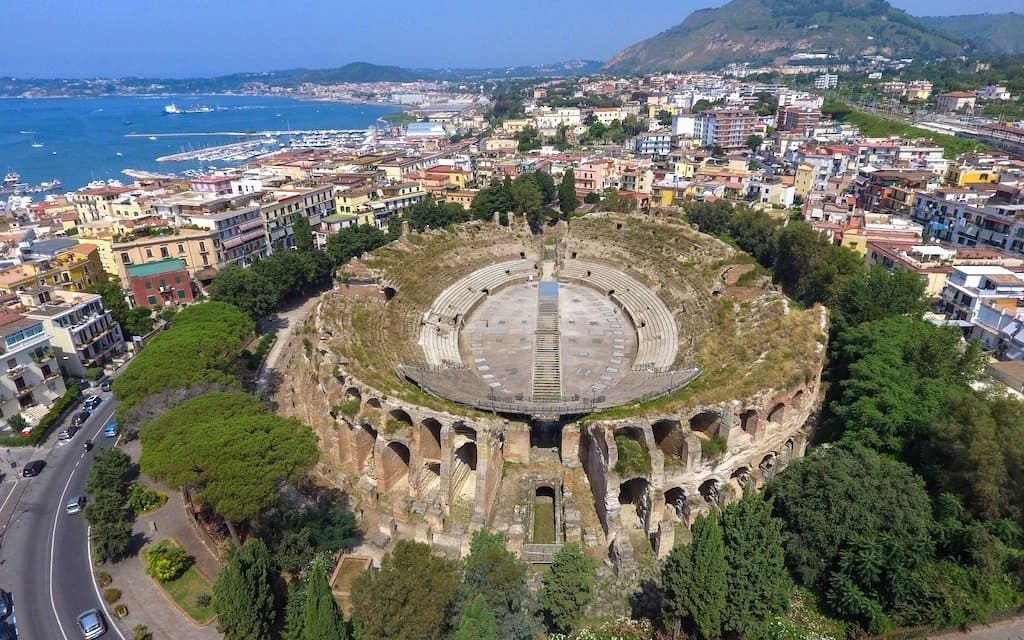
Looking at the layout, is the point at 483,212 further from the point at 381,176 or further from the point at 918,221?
the point at 918,221

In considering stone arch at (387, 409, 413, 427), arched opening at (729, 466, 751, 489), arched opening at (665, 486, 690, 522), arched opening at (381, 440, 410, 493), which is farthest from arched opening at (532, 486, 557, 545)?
arched opening at (729, 466, 751, 489)

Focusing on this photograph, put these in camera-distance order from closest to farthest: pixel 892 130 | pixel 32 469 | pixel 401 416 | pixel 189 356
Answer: pixel 401 416 < pixel 32 469 < pixel 189 356 < pixel 892 130

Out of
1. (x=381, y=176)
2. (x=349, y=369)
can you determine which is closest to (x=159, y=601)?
(x=349, y=369)

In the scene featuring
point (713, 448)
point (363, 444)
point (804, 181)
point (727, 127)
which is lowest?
point (363, 444)

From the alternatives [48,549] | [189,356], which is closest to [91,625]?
[48,549]

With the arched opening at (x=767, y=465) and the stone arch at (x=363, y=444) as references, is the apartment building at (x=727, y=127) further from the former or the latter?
the stone arch at (x=363, y=444)

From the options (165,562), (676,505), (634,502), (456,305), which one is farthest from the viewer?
(456,305)

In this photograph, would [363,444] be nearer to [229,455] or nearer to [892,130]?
[229,455]
